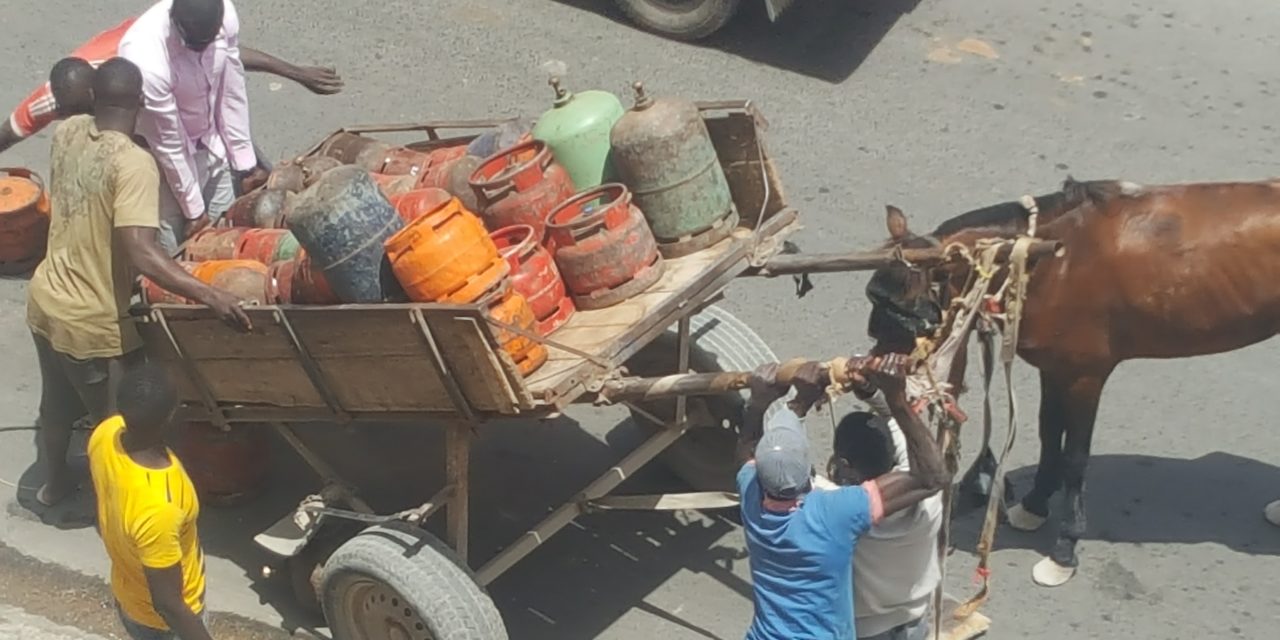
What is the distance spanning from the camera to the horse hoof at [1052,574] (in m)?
6.77

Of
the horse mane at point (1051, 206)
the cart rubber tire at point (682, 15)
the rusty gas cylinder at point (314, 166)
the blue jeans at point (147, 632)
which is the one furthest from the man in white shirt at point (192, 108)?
the cart rubber tire at point (682, 15)

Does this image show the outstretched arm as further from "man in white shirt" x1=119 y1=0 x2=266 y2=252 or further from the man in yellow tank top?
the man in yellow tank top

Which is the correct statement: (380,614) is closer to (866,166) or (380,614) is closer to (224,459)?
(224,459)

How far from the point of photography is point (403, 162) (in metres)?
7.16

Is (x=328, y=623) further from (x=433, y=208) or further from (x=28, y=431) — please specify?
(x=28, y=431)

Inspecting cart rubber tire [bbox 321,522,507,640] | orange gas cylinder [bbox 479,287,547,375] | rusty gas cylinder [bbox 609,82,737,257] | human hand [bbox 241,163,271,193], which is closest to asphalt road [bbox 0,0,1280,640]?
cart rubber tire [bbox 321,522,507,640]

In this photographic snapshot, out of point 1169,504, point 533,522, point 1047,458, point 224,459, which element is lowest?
point 1169,504

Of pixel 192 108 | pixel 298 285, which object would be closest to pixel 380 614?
pixel 298 285

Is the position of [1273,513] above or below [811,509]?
below

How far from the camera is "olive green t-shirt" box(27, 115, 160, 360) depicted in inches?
248

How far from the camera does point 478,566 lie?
7086 mm

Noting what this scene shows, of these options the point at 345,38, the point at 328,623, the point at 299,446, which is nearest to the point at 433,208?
the point at 299,446

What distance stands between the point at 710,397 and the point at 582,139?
48.7 inches

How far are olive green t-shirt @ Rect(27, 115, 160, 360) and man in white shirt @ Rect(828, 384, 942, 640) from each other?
281 centimetres
